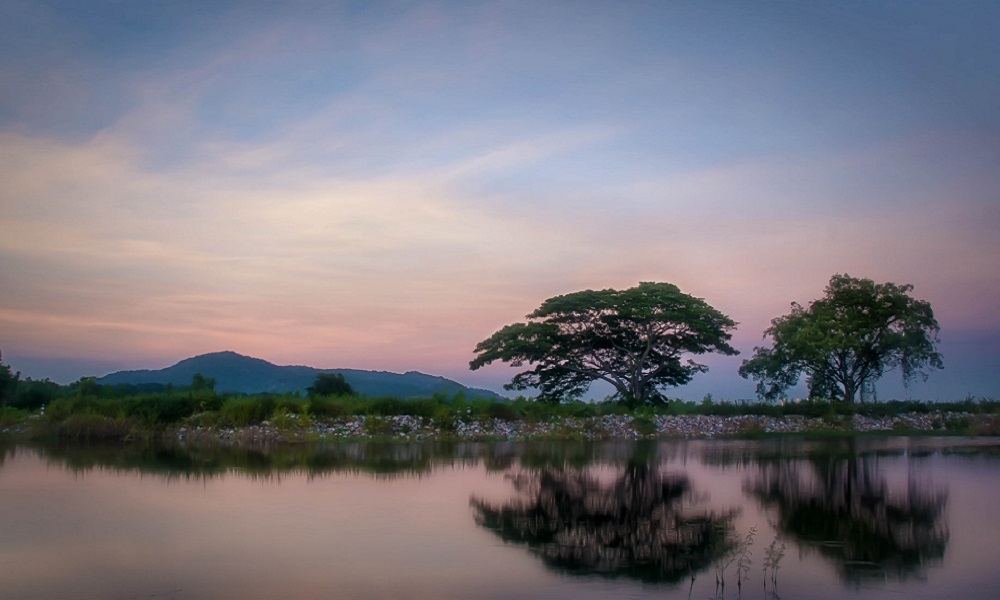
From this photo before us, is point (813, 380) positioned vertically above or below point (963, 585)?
above

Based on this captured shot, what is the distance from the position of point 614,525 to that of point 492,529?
170 cm

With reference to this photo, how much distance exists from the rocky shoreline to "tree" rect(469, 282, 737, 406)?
477 cm

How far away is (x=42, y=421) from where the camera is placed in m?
26.4

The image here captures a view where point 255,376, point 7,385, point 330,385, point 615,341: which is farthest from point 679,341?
point 255,376

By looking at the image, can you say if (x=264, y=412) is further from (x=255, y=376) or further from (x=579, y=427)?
(x=255, y=376)

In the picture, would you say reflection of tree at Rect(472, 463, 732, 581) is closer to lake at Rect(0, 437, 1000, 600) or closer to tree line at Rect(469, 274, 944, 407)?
lake at Rect(0, 437, 1000, 600)

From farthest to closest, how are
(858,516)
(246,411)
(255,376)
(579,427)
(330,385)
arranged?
(255,376) < (330,385) < (579,427) < (246,411) < (858,516)

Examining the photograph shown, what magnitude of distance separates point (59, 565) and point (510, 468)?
10.7 m

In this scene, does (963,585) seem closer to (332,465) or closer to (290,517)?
(290,517)

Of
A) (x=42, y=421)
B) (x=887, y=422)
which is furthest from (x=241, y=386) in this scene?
(x=887, y=422)

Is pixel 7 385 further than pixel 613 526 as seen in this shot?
Yes

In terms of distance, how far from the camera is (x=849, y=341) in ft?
122

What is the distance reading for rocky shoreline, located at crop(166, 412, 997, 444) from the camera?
83.7ft

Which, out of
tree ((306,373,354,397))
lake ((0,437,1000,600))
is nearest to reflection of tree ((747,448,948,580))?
lake ((0,437,1000,600))
